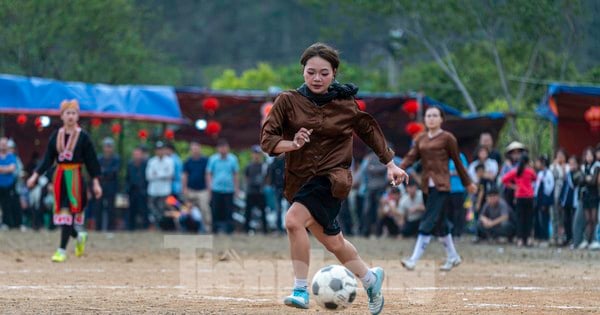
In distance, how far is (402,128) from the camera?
25.2m

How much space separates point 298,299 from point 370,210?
48.1 ft

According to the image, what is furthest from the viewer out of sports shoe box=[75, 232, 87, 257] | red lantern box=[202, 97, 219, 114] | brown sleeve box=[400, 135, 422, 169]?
red lantern box=[202, 97, 219, 114]

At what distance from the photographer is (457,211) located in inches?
770

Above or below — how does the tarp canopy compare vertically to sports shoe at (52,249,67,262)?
above

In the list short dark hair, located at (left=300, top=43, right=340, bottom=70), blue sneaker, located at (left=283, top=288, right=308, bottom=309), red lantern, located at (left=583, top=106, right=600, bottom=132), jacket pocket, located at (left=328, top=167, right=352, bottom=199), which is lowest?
blue sneaker, located at (left=283, top=288, right=308, bottom=309)

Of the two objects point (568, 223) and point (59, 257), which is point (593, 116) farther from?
point (59, 257)

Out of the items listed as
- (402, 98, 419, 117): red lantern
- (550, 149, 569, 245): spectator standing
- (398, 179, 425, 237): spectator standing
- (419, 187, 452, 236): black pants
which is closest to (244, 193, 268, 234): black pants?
(398, 179, 425, 237): spectator standing

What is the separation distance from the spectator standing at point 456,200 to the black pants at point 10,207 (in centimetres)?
856

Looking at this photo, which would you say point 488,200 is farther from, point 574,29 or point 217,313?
point 217,313

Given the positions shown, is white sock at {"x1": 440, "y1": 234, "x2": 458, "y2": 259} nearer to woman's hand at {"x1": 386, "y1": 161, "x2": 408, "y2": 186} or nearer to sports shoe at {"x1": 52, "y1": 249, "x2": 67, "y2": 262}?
sports shoe at {"x1": 52, "y1": 249, "x2": 67, "y2": 262}

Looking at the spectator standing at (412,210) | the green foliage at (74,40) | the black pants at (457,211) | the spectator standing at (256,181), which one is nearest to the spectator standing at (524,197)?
the black pants at (457,211)

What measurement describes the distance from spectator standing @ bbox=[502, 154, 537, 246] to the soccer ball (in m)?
12.0

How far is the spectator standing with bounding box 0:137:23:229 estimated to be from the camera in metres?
22.7

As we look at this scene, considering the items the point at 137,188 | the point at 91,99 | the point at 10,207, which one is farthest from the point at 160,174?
the point at 10,207
